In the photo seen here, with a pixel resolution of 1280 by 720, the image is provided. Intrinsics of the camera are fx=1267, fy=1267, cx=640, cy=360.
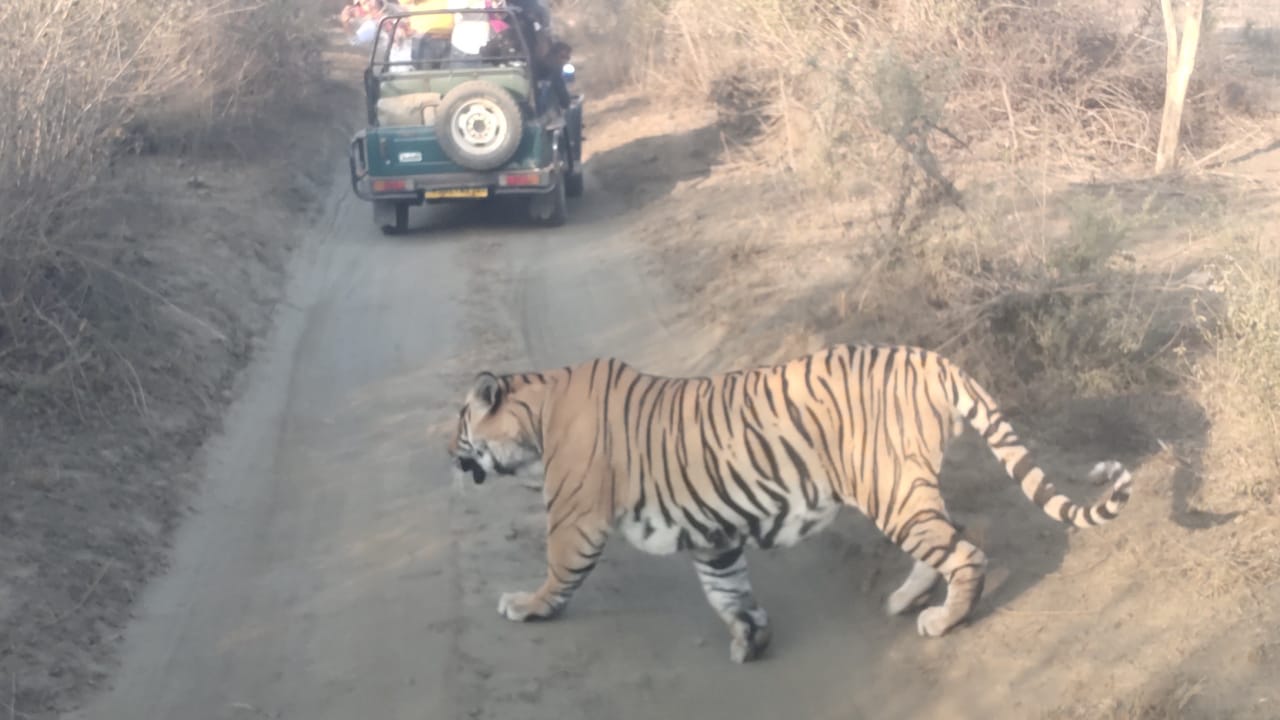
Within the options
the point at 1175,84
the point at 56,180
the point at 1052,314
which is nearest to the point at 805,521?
the point at 1052,314

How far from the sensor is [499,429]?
18.1 feet

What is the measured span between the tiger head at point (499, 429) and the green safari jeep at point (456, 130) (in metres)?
7.40

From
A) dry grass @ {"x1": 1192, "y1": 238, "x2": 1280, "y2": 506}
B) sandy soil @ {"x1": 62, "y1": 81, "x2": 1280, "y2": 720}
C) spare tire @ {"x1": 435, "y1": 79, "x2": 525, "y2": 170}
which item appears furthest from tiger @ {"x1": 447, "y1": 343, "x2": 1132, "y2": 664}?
spare tire @ {"x1": 435, "y1": 79, "x2": 525, "y2": 170}

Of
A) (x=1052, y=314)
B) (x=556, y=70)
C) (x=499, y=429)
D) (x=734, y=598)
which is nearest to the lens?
(x=734, y=598)

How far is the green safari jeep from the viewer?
41.2 feet

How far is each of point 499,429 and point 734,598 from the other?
1247 millimetres

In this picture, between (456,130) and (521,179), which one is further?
(521,179)

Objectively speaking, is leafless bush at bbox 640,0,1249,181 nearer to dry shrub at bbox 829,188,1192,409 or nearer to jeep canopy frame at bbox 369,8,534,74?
jeep canopy frame at bbox 369,8,534,74

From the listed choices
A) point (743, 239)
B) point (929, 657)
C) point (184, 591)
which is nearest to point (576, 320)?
point (743, 239)

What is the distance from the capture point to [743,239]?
11.3 m

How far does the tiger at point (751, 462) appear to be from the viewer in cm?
506

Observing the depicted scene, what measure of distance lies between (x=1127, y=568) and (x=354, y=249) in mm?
9017

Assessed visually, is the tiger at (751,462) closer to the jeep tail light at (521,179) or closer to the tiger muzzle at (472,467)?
the tiger muzzle at (472,467)

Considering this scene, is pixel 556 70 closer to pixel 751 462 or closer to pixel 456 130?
pixel 456 130
